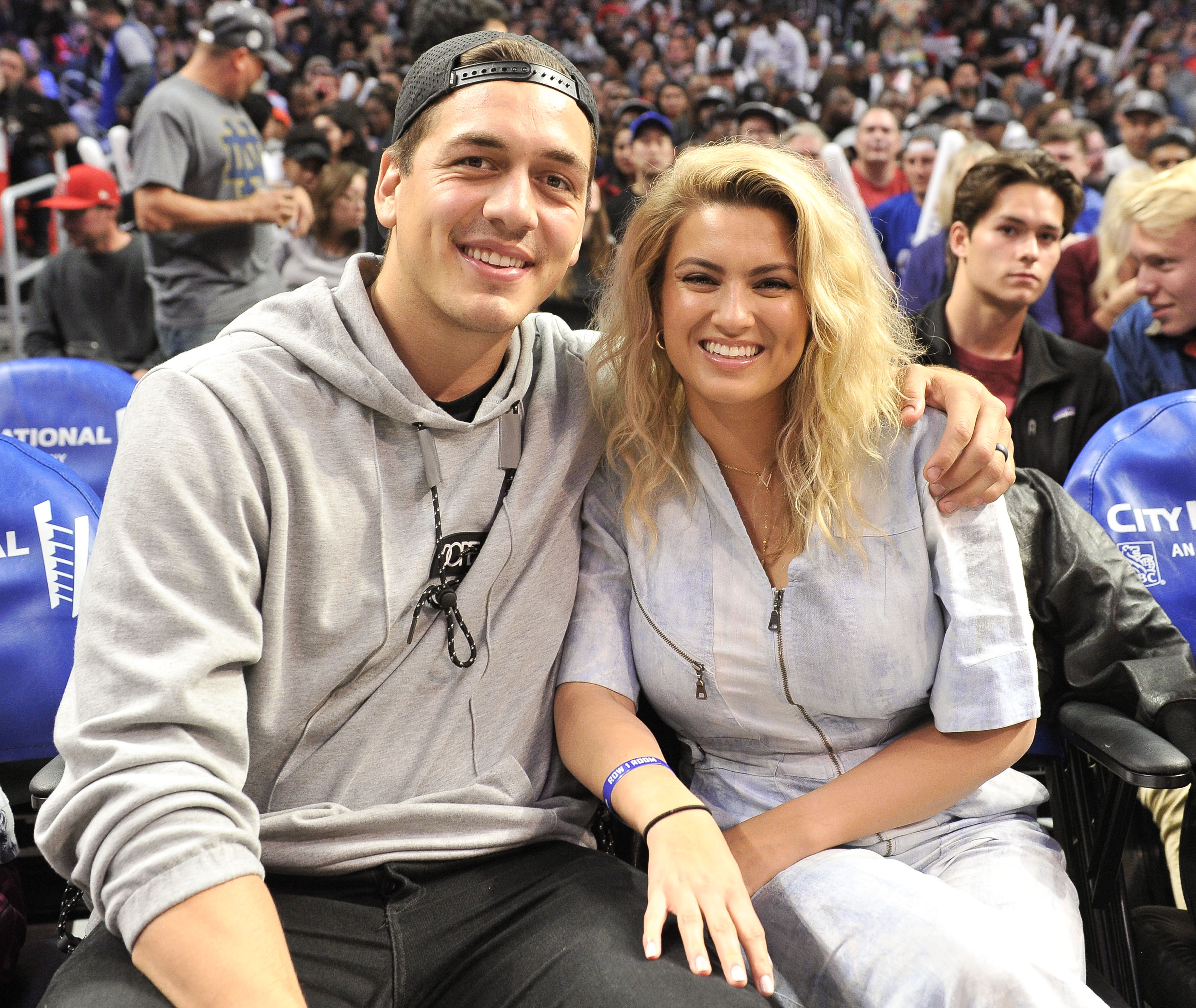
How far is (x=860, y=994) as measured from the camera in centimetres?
130

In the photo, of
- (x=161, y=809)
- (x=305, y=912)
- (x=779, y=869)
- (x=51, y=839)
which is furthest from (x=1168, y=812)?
(x=51, y=839)

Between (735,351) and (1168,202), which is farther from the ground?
(1168,202)

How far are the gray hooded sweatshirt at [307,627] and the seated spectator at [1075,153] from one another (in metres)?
5.31

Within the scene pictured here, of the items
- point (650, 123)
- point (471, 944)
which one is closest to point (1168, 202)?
point (471, 944)

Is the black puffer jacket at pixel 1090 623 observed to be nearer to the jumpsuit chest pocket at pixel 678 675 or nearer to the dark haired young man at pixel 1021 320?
the jumpsuit chest pocket at pixel 678 675

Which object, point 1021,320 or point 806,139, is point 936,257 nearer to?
point 1021,320

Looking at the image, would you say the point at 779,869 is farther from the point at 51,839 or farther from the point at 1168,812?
the point at 51,839

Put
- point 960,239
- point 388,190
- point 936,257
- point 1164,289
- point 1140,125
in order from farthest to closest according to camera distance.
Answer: point 1140,125
point 936,257
point 960,239
point 1164,289
point 388,190

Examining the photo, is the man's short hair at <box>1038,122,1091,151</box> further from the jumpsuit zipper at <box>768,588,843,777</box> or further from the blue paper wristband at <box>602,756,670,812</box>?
the blue paper wristband at <box>602,756,670,812</box>

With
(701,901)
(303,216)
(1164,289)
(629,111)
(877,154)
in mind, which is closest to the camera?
(701,901)

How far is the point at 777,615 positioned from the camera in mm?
1502

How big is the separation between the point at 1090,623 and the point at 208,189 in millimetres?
3221

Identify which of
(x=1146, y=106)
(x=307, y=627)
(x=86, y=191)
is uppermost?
(x=1146, y=106)

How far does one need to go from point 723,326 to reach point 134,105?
8137 mm
